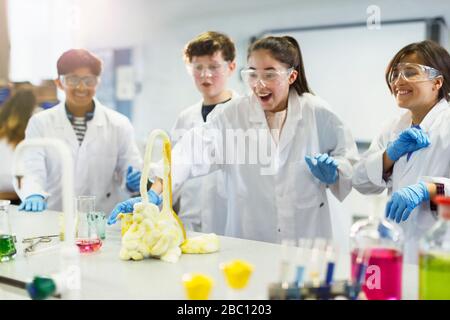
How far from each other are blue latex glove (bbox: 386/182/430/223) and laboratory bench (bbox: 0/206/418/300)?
0.40 meters

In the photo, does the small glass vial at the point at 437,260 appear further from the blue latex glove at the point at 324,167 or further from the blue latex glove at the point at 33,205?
the blue latex glove at the point at 33,205

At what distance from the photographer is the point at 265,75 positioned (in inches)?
99.2

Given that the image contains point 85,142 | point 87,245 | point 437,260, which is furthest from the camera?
point 85,142

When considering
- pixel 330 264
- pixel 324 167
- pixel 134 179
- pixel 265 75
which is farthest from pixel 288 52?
pixel 330 264

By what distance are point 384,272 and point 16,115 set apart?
2.83 m

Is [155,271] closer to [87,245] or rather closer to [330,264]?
[87,245]

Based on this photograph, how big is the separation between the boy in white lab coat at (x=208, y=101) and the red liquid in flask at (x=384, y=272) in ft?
5.02

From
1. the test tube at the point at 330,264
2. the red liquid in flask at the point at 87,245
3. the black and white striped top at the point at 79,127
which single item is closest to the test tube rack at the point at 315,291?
the test tube at the point at 330,264

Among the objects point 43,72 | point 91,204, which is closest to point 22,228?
point 91,204

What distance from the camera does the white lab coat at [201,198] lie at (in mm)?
2848

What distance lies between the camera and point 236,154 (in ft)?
8.68
